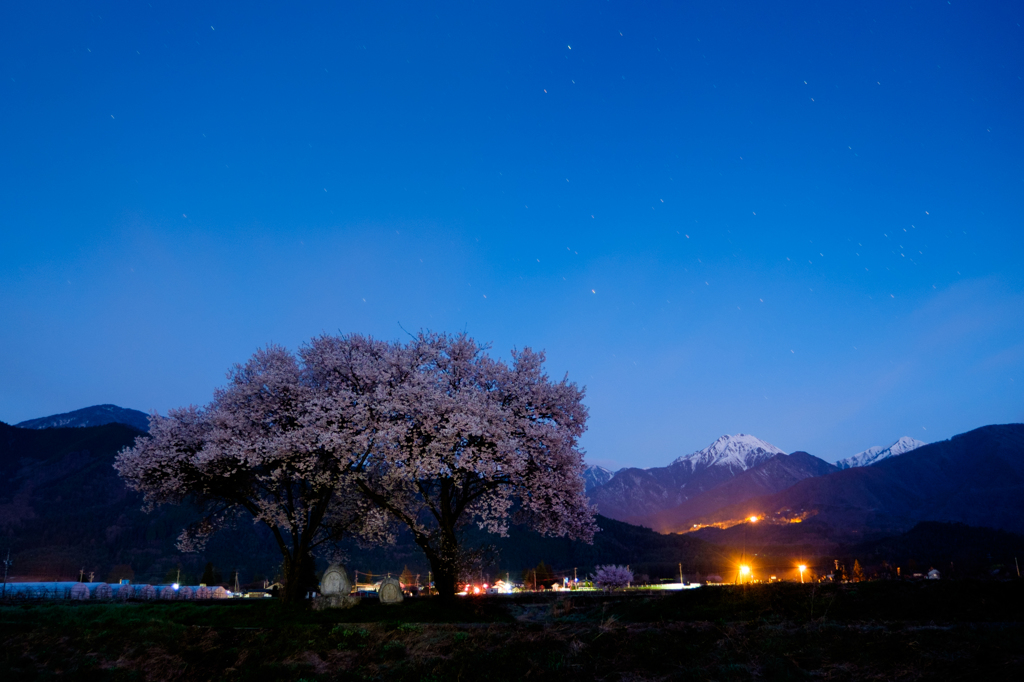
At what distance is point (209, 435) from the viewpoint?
A: 32844mm

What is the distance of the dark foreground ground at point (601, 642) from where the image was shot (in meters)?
11.1

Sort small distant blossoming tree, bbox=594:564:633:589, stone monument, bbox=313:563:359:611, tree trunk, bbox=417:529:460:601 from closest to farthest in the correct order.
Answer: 1. stone monument, bbox=313:563:359:611
2. tree trunk, bbox=417:529:460:601
3. small distant blossoming tree, bbox=594:564:633:589

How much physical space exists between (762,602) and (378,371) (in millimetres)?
19339

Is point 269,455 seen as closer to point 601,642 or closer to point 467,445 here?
point 467,445

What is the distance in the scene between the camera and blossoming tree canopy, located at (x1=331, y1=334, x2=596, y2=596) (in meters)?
27.5

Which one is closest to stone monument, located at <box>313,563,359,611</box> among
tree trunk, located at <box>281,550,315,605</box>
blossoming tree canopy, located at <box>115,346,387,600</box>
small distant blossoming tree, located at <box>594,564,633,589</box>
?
tree trunk, located at <box>281,550,315,605</box>

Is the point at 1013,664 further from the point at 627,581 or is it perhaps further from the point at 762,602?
the point at 627,581

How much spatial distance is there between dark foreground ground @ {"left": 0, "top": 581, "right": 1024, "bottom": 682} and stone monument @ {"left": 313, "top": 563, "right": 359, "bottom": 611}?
109 inches

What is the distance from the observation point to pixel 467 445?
2828 cm

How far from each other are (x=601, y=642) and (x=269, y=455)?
21592 millimetres

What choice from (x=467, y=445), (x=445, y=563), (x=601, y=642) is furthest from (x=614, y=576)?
(x=601, y=642)

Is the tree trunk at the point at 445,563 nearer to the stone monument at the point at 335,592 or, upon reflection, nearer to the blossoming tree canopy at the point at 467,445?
the blossoming tree canopy at the point at 467,445

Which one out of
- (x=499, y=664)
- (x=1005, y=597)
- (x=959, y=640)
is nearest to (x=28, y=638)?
(x=499, y=664)

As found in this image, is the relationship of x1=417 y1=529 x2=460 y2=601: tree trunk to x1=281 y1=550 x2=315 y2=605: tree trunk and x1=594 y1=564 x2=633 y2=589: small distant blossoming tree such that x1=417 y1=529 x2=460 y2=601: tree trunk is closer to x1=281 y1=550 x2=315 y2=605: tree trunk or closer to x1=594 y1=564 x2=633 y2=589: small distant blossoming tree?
x1=281 y1=550 x2=315 y2=605: tree trunk
